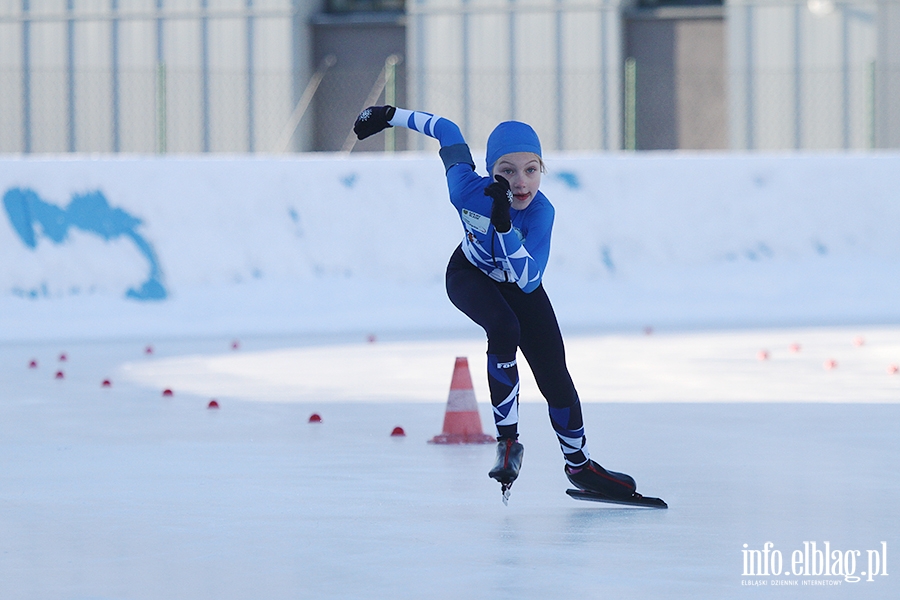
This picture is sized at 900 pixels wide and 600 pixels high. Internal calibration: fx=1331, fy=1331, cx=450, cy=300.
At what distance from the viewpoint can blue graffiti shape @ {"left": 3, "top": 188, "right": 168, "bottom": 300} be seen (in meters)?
13.4

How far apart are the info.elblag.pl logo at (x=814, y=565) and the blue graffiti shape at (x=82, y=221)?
10322 millimetres

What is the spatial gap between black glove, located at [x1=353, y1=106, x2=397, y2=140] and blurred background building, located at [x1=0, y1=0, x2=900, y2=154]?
16.2 metres

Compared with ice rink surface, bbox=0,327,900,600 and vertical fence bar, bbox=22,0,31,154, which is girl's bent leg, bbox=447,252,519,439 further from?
vertical fence bar, bbox=22,0,31,154

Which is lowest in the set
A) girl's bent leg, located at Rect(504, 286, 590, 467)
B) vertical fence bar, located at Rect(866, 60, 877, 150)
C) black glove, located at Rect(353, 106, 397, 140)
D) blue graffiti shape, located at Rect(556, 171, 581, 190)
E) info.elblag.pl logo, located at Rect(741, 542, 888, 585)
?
info.elblag.pl logo, located at Rect(741, 542, 888, 585)

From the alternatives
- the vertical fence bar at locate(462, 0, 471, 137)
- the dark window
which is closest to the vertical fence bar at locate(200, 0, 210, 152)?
→ the dark window

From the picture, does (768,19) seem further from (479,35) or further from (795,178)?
(795,178)

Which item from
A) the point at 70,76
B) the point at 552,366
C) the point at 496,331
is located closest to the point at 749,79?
the point at 70,76

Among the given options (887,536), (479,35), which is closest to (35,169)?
(479,35)

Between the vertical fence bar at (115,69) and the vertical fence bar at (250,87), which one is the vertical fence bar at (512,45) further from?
the vertical fence bar at (115,69)

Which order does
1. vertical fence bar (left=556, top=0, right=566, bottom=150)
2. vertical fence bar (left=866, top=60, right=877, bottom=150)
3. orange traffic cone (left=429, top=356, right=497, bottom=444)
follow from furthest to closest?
vertical fence bar (left=556, top=0, right=566, bottom=150)
vertical fence bar (left=866, top=60, right=877, bottom=150)
orange traffic cone (left=429, top=356, right=497, bottom=444)

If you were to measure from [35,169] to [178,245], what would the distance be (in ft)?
5.56

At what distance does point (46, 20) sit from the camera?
2267 centimetres

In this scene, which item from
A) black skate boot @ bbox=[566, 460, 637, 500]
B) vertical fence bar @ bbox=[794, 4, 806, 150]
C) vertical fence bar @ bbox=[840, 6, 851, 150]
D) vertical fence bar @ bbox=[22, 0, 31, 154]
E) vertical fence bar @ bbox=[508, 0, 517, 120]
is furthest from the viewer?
vertical fence bar @ bbox=[22, 0, 31, 154]

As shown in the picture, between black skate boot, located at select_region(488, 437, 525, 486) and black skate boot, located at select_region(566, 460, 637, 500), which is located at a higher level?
black skate boot, located at select_region(488, 437, 525, 486)
